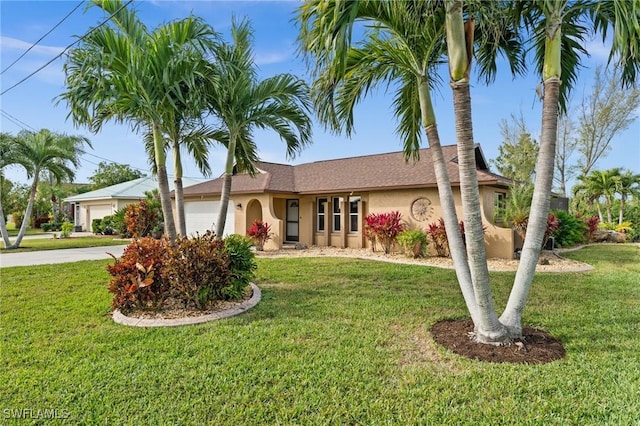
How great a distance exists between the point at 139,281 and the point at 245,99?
432cm

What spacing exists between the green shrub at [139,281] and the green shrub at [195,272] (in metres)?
0.15

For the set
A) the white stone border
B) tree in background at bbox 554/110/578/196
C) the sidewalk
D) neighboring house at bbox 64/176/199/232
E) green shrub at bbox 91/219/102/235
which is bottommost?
the white stone border

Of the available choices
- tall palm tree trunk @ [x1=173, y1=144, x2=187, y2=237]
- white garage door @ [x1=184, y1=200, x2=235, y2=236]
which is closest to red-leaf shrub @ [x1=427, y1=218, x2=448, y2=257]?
tall palm tree trunk @ [x1=173, y1=144, x2=187, y2=237]

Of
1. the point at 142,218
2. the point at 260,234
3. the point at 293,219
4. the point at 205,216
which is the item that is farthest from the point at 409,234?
the point at 142,218

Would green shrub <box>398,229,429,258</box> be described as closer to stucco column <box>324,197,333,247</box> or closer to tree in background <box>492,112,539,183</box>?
stucco column <box>324,197,333,247</box>

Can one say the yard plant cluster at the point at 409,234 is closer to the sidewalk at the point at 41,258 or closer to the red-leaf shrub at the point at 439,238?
the red-leaf shrub at the point at 439,238

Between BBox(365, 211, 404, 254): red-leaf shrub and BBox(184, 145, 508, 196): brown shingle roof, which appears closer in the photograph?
BBox(365, 211, 404, 254): red-leaf shrub

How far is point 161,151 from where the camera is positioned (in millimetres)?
7355

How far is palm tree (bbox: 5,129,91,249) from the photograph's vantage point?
17094 mm

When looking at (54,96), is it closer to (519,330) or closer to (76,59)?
(76,59)

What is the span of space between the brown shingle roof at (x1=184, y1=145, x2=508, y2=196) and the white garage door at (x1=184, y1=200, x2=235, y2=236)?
772 mm

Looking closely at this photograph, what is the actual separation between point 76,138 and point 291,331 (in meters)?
20.5

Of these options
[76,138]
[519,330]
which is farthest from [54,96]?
[76,138]

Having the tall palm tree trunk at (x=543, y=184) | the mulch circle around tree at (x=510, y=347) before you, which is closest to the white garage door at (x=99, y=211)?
the mulch circle around tree at (x=510, y=347)
